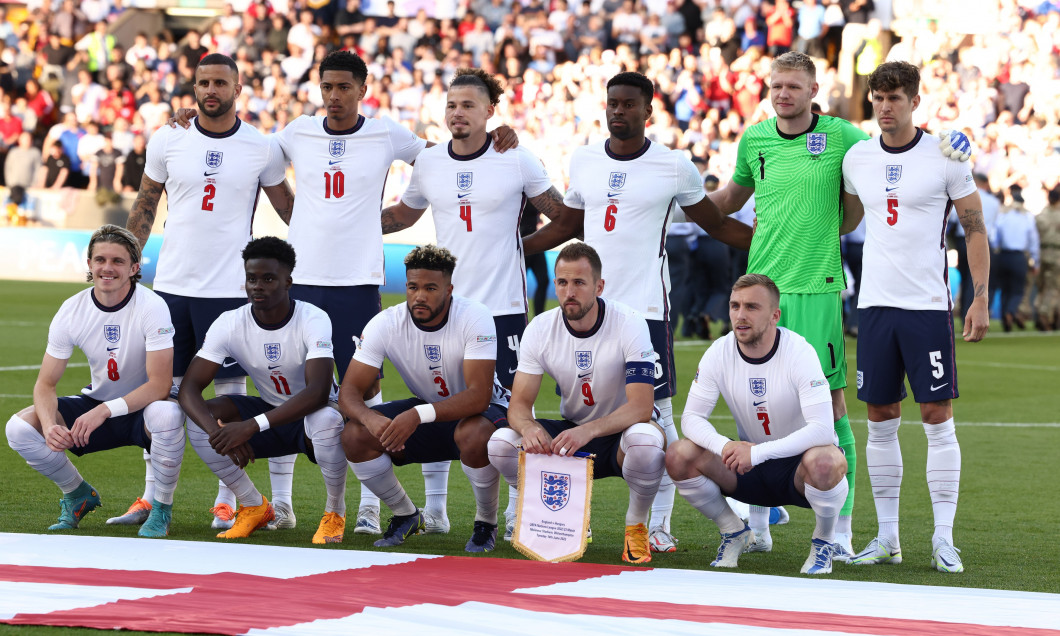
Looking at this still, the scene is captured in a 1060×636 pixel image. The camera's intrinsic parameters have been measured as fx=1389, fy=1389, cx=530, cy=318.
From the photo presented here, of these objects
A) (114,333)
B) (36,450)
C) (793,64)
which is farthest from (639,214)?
(36,450)

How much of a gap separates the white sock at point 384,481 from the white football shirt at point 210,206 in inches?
50.7

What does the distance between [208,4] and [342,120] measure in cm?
2509

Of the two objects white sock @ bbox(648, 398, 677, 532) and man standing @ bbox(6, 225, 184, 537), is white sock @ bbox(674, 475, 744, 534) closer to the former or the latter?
white sock @ bbox(648, 398, 677, 532)

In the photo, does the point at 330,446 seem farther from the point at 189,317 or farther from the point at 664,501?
the point at 664,501

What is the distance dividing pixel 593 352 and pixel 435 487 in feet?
4.16

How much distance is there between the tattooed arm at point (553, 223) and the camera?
695 centimetres

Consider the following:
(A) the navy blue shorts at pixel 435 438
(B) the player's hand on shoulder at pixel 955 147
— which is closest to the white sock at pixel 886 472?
(B) the player's hand on shoulder at pixel 955 147

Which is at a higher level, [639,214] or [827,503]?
[639,214]

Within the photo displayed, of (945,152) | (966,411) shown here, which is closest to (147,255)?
(966,411)

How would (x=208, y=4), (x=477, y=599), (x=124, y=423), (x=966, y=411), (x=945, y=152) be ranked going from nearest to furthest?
(x=477, y=599), (x=945, y=152), (x=124, y=423), (x=966, y=411), (x=208, y=4)

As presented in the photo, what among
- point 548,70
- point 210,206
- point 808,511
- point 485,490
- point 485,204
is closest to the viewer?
point 485,490

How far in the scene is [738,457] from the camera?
5820 millimetres

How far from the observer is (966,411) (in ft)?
38.7

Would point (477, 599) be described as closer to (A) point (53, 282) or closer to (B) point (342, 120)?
(B) point (342, 120)
